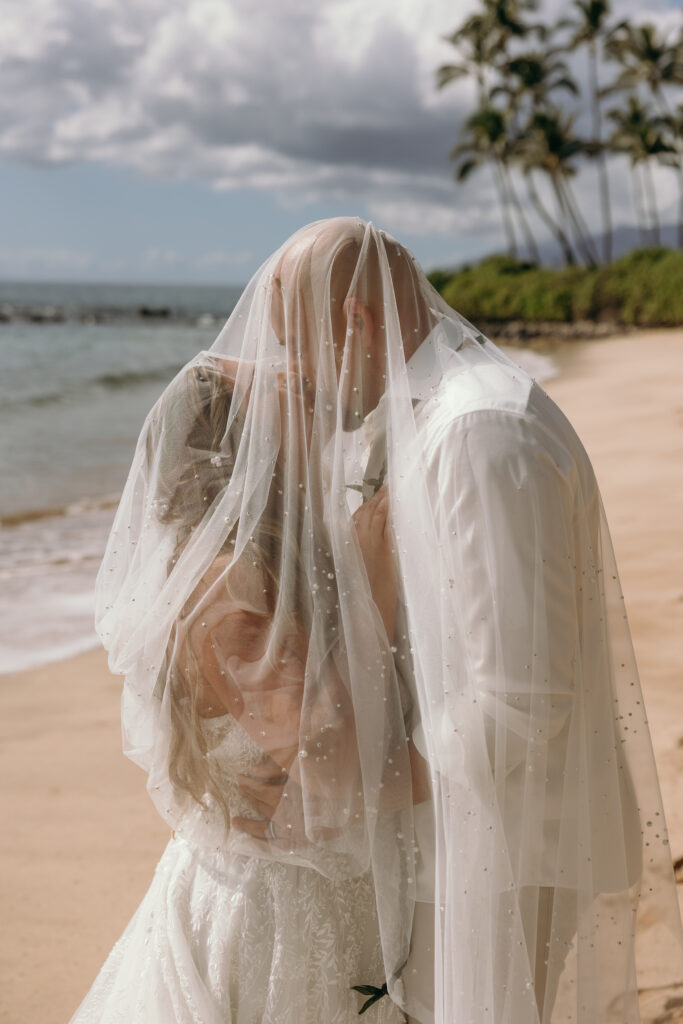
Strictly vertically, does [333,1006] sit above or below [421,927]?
below

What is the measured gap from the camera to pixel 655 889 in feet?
6.91

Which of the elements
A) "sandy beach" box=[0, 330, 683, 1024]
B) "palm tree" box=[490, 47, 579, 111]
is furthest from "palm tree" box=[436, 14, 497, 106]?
"sandy beach" box=[0, 330, 683, 1024]

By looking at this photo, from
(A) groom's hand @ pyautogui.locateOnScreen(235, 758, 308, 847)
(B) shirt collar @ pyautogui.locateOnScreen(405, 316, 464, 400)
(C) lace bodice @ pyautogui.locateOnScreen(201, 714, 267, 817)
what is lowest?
(A) groom's hand @ pyautogui.locateOnScreen(235, 758, 308, 847)

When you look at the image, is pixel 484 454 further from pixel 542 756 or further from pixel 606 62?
pixel 606 62

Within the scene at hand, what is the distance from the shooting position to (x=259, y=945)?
6.51ft

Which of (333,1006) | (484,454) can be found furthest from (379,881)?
(484,454)

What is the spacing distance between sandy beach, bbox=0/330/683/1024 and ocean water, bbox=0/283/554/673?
2.58ft

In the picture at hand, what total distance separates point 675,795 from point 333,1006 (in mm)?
2091

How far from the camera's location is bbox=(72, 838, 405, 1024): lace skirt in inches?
77.8

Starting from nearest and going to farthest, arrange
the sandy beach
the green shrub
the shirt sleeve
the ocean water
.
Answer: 1. the shirt sleeve
2. the sandy beach
3. the ocean water
4. the green shrub

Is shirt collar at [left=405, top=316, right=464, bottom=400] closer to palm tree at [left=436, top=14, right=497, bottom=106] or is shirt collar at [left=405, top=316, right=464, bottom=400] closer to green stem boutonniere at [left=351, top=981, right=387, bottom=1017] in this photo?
green stem boutonniere at [left=351, top=981, right=387, bottom=1017]

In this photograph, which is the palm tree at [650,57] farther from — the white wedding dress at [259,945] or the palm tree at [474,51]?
the white wedding dress at [259,945]

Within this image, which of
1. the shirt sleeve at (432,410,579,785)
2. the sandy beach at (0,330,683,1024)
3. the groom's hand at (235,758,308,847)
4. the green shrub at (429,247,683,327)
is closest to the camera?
the shirt sleeve at (432,410,579,785)

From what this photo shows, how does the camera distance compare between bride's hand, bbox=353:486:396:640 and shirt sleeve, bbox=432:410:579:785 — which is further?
bride's hand, bbox=353:486:396:640
